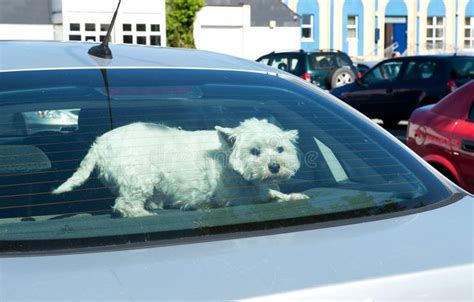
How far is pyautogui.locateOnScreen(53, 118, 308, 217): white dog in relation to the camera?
8.45ft

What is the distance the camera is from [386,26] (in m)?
42.5

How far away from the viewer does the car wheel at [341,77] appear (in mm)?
22359

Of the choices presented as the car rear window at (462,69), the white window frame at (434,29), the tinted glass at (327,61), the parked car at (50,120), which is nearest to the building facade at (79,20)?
the tinted glass at (327,61)

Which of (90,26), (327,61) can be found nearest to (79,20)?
(90,26)

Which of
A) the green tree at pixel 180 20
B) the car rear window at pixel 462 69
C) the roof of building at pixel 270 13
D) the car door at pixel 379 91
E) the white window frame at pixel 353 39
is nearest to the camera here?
the car rear window at pixel 462 69

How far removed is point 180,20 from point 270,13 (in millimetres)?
5725

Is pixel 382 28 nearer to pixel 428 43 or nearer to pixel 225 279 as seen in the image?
pixel 428 43

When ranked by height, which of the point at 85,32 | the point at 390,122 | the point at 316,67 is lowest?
the point at 390,122

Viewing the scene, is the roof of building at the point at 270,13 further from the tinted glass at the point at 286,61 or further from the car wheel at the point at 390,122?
the car wheel at the point at 390,122

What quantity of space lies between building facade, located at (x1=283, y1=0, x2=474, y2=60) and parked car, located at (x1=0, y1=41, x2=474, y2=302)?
36881 mm

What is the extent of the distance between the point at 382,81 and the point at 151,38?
17236mm

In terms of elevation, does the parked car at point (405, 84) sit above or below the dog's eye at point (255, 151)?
below

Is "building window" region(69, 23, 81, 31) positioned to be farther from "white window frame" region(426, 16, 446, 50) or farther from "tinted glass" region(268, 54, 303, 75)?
"white window frame" region(426, 16, 446, 50)

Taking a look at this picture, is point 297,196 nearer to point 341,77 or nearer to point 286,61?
point 341,77
